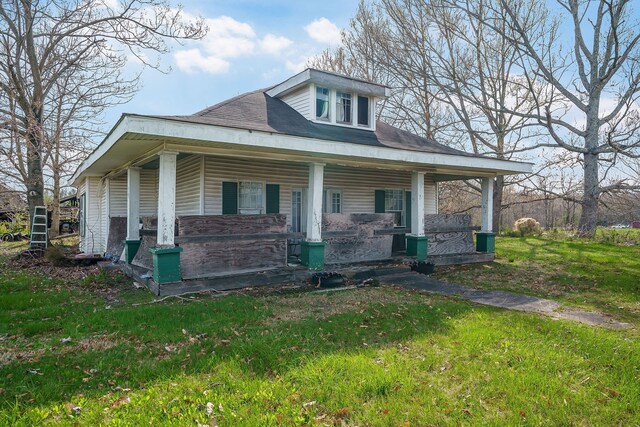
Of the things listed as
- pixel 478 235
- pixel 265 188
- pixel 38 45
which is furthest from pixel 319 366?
pixel 38 45

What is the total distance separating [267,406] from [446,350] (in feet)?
6.90

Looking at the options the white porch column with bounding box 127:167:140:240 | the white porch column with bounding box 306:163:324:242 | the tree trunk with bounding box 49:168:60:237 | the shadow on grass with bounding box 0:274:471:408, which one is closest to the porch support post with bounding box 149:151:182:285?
the shadow on grass with bounding box 0:274:471:408

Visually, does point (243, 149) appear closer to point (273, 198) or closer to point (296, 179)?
point (273, 198)

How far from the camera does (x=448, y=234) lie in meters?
11.0

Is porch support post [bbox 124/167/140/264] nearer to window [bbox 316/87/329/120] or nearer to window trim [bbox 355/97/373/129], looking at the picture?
window [bbox 316/87/329/120]

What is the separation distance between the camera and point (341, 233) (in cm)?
921

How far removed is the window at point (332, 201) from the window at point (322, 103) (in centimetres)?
219

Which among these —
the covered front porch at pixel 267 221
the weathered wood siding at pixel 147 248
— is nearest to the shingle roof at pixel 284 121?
the covered front porch at pixel 267 221

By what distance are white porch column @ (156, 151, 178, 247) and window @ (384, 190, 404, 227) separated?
288 inches

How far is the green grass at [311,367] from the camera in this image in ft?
9.50

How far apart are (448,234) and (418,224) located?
1.39 m

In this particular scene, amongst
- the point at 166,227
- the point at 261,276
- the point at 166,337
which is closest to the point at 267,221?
the point at 261,276

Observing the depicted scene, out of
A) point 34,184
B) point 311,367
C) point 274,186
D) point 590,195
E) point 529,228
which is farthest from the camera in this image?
point 529,228

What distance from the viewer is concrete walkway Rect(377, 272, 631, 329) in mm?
5554
